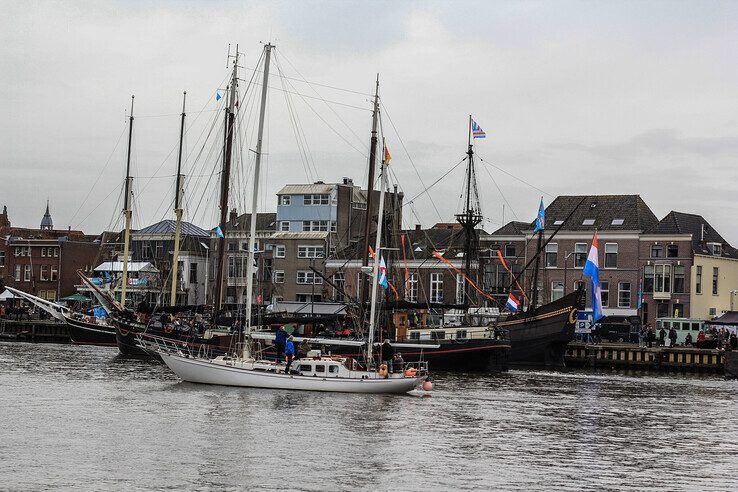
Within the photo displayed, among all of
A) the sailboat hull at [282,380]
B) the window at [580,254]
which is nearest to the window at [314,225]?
the window at [580,254]

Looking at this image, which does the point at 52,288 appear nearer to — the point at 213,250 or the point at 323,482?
the point at 213,250

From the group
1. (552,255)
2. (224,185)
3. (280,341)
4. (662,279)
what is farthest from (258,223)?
(280,341)

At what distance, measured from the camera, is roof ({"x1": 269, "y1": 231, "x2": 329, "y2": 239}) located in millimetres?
124062

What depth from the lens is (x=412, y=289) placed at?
114 meters

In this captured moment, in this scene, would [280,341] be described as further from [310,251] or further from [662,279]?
[310,251]

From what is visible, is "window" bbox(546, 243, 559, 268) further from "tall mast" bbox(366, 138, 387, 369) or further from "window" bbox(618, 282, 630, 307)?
"tall mast" bbox(366, 138, 387, 369)

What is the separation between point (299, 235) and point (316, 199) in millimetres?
4756

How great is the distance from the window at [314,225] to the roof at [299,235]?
1077 mm

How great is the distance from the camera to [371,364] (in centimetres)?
5622

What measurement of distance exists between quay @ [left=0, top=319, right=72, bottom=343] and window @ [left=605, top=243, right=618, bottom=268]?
52221 millimetres

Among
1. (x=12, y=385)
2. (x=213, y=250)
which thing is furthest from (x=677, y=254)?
(x=12, y=385)

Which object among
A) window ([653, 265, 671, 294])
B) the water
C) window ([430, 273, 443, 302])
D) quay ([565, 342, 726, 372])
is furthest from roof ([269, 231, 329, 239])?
the water

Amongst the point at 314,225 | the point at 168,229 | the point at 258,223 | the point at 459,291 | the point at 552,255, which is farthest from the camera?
the point at 168,229

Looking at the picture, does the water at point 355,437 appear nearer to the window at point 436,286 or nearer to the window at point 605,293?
the window at point 605,293
